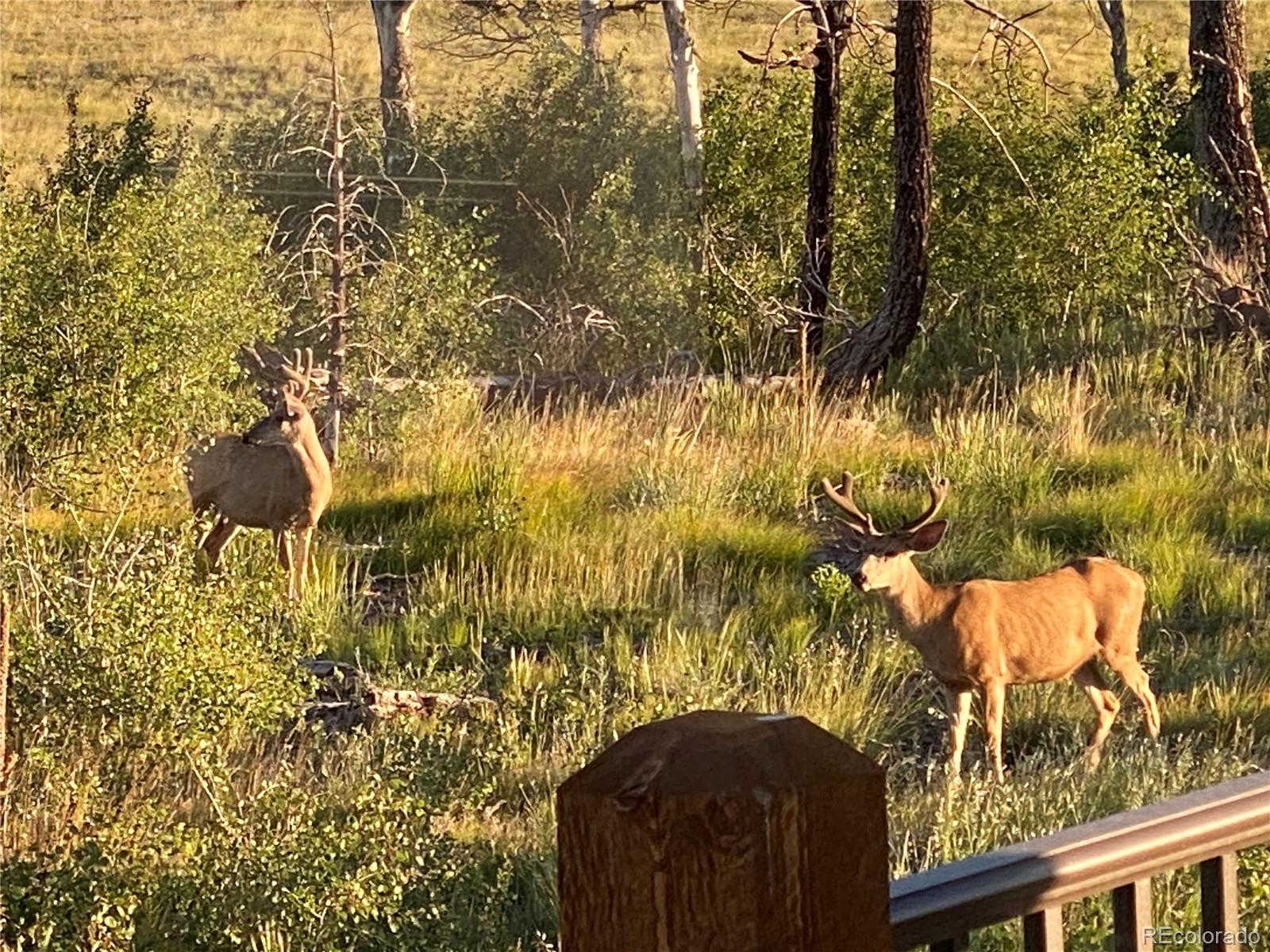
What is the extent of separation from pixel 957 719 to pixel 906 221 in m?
3.06

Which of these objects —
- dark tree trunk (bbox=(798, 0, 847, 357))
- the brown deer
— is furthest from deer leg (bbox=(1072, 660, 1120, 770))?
dark tree trunk (bbox=(798, 0, 847, 357))

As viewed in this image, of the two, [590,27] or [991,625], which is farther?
[590,27]

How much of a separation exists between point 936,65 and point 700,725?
949cm

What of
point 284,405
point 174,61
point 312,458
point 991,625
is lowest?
point 991,625

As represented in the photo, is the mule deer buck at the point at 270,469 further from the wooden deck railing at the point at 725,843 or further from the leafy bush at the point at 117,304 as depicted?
the wooden deck railing at the point at 725,843

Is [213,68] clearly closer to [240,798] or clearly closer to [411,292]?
[411,292]

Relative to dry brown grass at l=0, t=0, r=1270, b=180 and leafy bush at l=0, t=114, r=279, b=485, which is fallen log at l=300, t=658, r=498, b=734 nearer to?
leafy bush at l=0, t=114, r=279, b=485

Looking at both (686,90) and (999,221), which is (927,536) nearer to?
(686,90)

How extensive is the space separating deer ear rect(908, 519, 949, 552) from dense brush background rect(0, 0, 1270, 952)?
432 millimetres

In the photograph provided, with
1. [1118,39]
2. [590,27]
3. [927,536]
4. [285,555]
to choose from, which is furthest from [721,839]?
[1118,39]

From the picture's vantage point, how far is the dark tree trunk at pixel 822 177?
290 inches

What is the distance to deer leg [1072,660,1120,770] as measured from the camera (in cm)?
564

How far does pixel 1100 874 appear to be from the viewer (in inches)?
61.5

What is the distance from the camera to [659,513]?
6.40 meters
